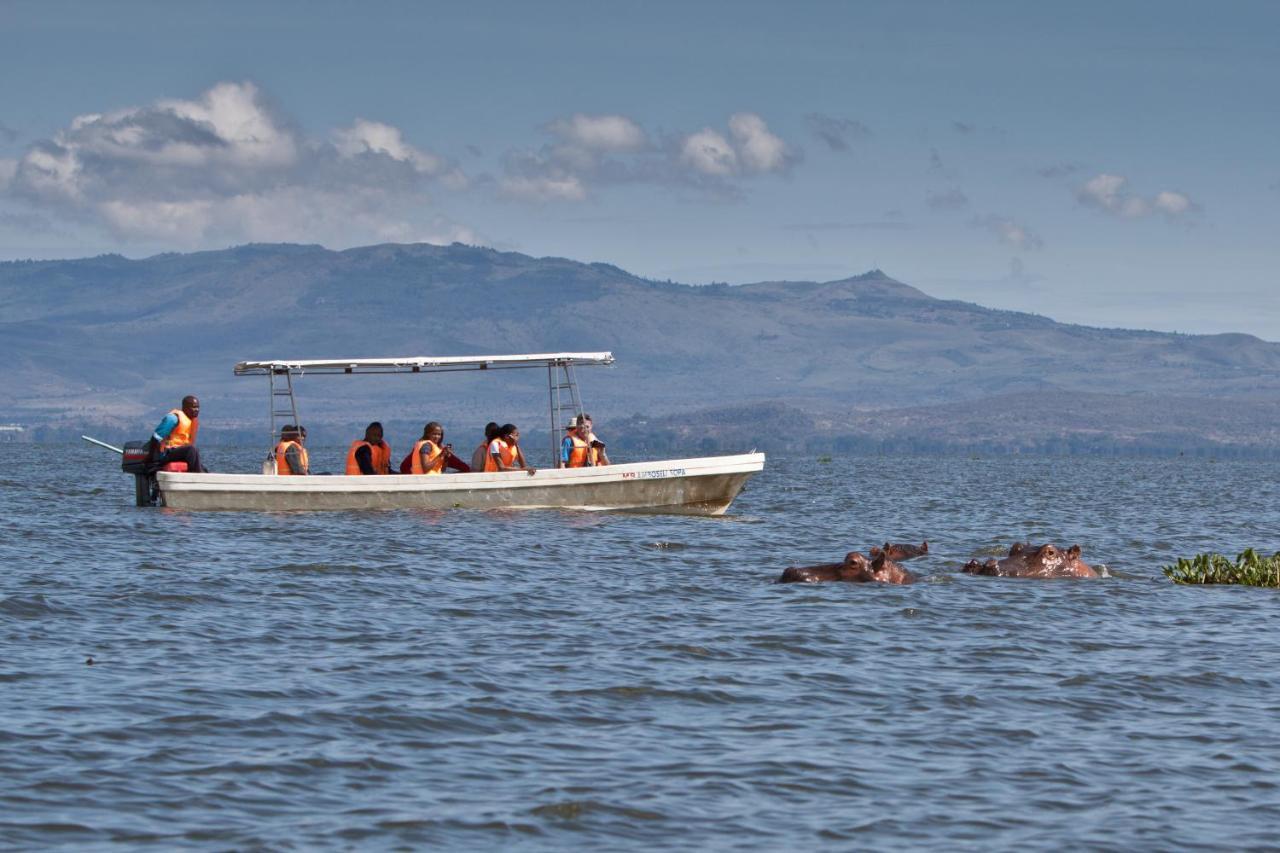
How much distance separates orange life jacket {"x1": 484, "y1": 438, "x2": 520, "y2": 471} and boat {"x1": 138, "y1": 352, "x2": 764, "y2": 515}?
378 mm

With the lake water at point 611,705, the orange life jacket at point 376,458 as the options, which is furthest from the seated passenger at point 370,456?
the lake water at point 611,705

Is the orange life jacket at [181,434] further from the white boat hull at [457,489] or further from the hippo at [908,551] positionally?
the hippo at [908,551]

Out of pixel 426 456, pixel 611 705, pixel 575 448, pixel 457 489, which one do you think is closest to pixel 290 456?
pixel 426 456

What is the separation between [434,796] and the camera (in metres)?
12.8

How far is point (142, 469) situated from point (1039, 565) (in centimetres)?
2009

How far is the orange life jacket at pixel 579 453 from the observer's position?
3697cm

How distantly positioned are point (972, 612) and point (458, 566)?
27.7 ft

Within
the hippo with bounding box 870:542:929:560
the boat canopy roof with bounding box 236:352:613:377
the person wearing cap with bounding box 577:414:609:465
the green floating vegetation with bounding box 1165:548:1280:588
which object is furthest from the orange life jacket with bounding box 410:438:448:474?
the green floating vegetation with bounding box 1165:548:1280:588

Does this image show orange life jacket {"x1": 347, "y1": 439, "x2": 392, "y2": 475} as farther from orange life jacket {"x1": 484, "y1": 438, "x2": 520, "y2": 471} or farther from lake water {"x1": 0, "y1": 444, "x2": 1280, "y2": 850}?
lake water {"x1": 0, "y1": 444, "x2": 1280, "y2": 850}

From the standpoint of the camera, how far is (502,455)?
37125mm

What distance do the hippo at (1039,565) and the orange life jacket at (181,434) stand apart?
1773 cm

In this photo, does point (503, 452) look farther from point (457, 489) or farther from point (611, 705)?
point (611, 705)

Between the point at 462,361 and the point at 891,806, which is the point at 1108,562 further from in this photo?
the point at 891,806

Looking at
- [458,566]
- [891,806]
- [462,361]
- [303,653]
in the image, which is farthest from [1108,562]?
[891,806]
